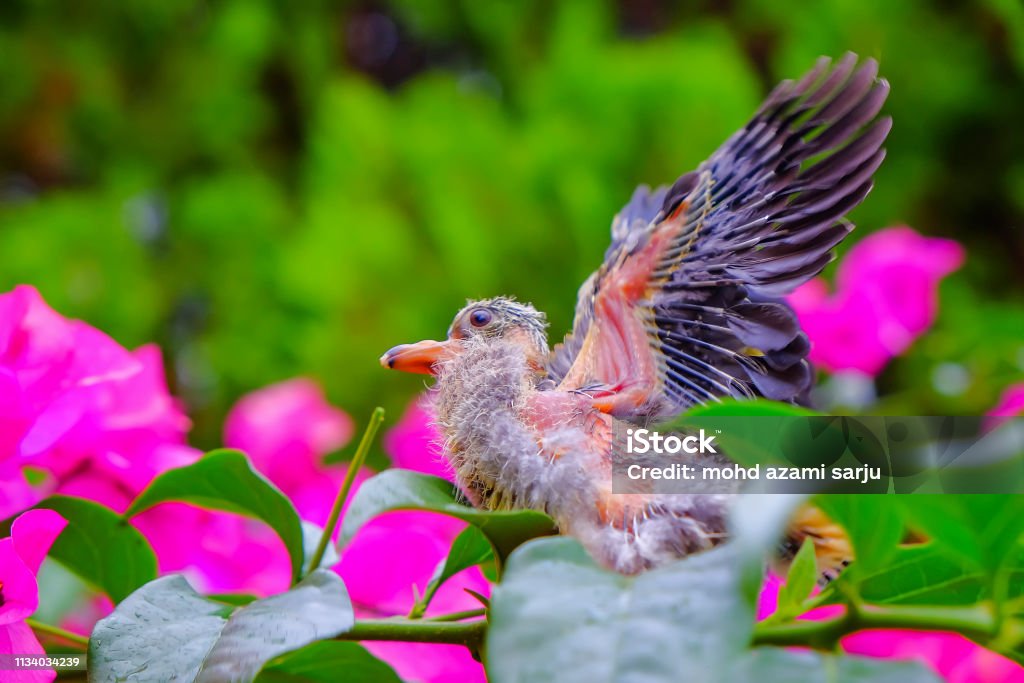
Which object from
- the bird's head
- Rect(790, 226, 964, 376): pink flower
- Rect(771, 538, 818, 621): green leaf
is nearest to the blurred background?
Rect(790, 226, 964, 376): pink flower

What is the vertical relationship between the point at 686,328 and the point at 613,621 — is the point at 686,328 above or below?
above

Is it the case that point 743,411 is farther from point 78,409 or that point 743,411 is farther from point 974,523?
point 78,409

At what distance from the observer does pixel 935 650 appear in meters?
0.30

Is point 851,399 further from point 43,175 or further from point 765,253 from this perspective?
point 43,175

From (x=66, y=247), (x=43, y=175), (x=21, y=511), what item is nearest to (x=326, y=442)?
(x=21, y=511)

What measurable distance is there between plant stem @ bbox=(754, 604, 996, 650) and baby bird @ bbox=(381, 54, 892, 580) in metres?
0.05

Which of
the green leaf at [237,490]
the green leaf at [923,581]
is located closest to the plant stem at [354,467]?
the green leaf at [237,490]

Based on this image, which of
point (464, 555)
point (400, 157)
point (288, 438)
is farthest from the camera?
point (400, 157)

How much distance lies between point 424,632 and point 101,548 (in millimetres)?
134

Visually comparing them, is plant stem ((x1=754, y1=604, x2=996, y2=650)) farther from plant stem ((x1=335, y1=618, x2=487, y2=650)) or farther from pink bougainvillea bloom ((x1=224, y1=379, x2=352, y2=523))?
pink bougainvillea bloom ((x1=224, y1=379, x2=352, y2=523))

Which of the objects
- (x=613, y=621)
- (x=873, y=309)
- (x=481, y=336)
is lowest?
(x=613, y=621)

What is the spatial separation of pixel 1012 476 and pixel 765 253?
110 mm

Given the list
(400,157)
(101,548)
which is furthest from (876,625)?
(400,157)

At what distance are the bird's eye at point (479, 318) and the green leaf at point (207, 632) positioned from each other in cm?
10
